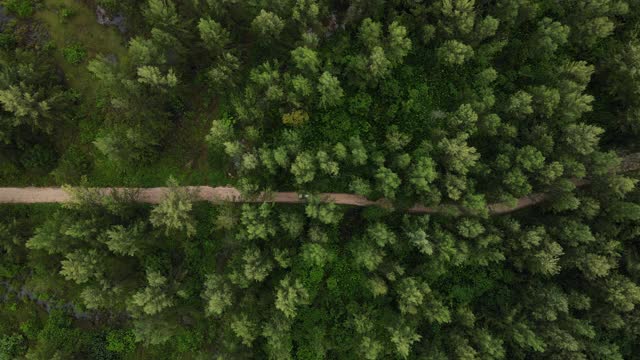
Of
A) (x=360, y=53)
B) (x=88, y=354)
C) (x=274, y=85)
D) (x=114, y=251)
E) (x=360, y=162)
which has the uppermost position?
(x=360, y=53)

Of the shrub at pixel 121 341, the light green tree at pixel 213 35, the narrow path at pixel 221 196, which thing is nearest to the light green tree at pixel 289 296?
the narrow path at pixel 221 196

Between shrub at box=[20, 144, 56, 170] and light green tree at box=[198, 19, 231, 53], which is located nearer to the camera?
light green tree at box=[198, 19, 231, 53]

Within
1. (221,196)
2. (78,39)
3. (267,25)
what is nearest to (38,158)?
(78,39)

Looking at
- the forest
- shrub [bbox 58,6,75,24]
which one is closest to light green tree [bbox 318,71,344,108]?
the forest

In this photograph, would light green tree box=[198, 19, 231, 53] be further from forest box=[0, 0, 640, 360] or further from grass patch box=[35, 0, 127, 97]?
grass patch box=[35, 0, 127, 97]

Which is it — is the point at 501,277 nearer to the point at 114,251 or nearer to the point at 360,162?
the point at 360,162

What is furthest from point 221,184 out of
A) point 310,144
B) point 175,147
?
point 310,144
